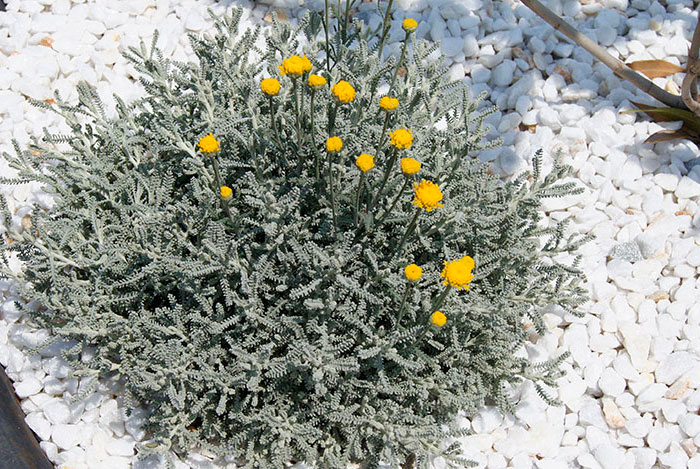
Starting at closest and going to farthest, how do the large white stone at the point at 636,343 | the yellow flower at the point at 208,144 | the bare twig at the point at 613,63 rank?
the yellow flower at the point at 208,144 → the large white stone at the point at 636,343 → the bare twig at the point at 613,63

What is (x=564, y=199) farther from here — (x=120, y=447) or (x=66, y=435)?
(x=66, y=435)

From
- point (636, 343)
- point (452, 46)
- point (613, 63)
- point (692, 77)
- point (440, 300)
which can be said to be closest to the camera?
point (440, 300)

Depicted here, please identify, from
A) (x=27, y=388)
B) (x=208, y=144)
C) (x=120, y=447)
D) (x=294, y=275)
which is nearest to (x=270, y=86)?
(x=208, y=144)

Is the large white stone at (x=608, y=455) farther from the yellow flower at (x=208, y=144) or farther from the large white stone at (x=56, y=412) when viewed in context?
the large white stone at (x=56, y=412)

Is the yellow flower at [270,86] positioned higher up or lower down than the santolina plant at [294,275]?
higher up

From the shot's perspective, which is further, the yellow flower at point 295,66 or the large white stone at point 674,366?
the large white stone at point 674,366

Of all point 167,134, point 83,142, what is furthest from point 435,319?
point 83,142

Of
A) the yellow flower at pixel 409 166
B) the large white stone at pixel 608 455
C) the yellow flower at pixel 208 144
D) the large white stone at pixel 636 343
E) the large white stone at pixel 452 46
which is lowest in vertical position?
the large white stone at pixel 608 455

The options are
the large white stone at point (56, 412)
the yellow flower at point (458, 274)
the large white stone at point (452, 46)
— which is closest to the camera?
the yellow flower at point (458, 274)

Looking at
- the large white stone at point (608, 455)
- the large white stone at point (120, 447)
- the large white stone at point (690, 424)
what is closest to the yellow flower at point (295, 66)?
the large white stone at point (120, 447)
